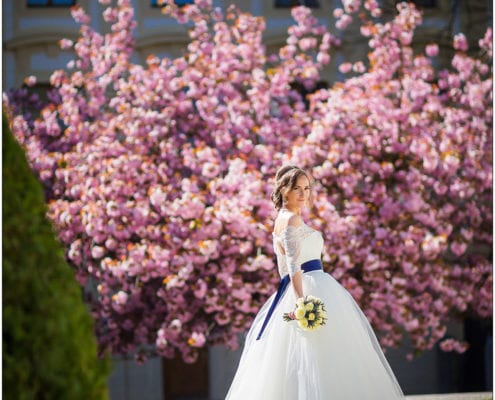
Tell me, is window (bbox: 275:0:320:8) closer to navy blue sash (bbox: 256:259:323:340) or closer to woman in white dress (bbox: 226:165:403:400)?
woman in white dress (bbox: 226:165:403:400)

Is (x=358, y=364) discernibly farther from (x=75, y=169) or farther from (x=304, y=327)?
(x=75, y=169)

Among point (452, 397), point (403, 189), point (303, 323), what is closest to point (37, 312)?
point (303, 323)

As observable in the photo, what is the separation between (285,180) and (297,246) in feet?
1.69

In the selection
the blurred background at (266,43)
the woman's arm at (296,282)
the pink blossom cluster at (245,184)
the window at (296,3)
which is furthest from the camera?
the window at (296,3)

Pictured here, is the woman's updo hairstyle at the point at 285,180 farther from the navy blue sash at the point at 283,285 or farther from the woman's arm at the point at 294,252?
the navy blue sash at the point at 283,285

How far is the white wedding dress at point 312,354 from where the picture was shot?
251 inches

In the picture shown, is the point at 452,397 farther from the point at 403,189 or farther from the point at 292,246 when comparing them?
the point at 403,189

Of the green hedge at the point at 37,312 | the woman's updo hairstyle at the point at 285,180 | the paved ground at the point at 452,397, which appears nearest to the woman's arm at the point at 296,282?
the woman's updo hairstyle at the point at 285,180

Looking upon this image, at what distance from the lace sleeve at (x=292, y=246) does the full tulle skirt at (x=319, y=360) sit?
0.83 feet

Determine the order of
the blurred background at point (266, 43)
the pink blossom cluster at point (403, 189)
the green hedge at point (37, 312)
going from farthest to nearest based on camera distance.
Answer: the blurred background at point (266, 43), the pink blossom cluster at point (403, 189), the green hedge at point (37, 312)

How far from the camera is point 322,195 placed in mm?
11195

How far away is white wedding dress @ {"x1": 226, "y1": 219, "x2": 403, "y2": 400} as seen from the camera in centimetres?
637

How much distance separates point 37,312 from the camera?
9.51 feet

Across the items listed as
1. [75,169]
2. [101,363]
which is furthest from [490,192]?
[101,363]
